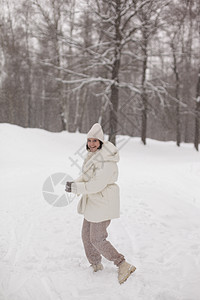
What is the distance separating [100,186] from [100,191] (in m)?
0.11

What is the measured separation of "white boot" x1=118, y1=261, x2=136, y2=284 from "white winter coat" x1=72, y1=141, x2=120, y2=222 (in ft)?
1.96

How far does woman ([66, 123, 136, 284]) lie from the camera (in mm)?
2896

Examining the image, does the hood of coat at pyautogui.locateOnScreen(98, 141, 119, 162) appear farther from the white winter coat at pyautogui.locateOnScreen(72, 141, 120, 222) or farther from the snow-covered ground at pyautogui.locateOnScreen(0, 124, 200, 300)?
the snow-covered ground at pyautogui.locateOnScreen(0, 124, 200, 300)

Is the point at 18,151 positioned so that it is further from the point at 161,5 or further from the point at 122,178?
the point at 161,5

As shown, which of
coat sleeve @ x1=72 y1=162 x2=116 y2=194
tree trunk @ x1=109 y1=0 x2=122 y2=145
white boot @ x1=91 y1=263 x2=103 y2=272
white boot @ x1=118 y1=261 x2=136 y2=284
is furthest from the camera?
tree trunk @ x1=109 y1=0 x2=122 y2=145

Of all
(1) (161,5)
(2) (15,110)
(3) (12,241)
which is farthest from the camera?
(2) (15,110)

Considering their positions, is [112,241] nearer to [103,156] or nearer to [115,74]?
[103,156]

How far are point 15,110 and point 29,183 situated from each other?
69.5 feet

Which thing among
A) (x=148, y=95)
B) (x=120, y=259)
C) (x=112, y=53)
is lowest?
(x=120, y=259)

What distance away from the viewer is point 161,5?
34.0 ft

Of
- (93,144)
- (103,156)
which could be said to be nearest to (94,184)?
(103,156)

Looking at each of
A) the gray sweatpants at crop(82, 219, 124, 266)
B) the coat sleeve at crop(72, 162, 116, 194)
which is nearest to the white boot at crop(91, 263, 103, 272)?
the gray sweatpants at crop(82, 219, 124, 266)

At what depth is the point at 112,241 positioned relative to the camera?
4102 millimetres

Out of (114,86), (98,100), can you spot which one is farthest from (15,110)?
(114,86)
